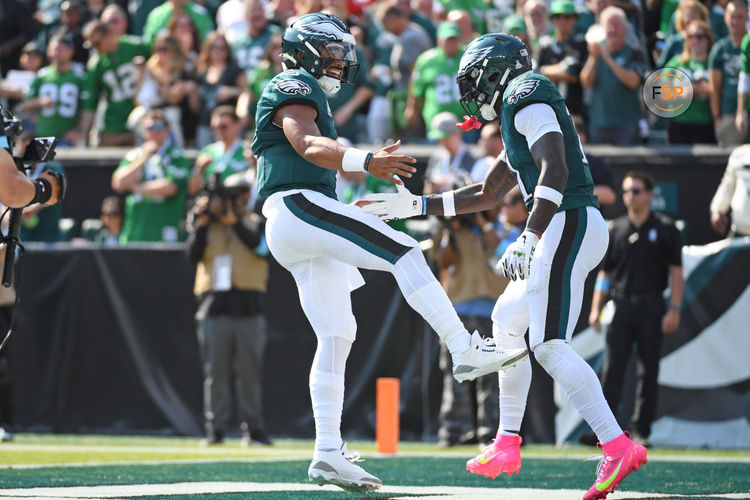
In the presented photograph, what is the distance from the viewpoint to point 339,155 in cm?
560

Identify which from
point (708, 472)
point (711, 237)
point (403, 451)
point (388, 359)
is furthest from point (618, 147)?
point (708, 472)

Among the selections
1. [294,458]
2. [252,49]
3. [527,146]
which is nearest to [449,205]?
[527,146]

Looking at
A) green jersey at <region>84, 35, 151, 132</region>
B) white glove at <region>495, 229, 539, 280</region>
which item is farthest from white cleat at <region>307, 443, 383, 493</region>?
green jersey at <region>84, 35, 151, 132</region>

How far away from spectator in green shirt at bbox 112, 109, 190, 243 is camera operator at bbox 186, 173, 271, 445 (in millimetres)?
1453

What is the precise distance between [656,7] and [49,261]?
6444 millimetres

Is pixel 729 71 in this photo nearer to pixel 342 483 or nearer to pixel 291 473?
pixel 291 473

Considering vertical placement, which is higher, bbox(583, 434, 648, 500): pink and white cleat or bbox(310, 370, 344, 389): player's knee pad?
bbox(310, 370, 344, 389): player's knee pad

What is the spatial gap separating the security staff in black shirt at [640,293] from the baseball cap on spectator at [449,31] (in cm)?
311

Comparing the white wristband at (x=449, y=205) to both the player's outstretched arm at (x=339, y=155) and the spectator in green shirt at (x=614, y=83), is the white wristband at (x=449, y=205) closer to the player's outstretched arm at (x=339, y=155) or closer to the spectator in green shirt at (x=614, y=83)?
the player's outstretched arm at (x=339, y=155)

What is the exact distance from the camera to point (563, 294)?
18.9 feet

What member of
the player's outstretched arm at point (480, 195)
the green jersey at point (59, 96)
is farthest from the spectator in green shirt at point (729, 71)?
the green jersey at point (59, 96)

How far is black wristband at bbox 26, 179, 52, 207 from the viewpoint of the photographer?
6262 millimetres

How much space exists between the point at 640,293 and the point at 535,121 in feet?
14.4

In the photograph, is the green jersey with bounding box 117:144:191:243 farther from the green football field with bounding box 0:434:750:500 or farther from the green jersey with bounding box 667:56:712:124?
the green jersey with bounding box 667:56:712:124
